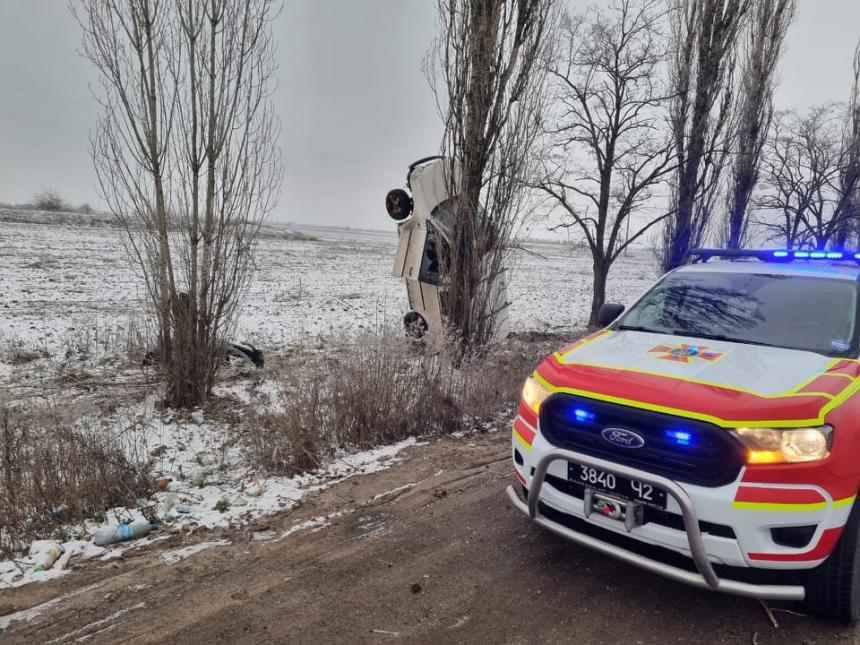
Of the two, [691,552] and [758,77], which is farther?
[758,77]

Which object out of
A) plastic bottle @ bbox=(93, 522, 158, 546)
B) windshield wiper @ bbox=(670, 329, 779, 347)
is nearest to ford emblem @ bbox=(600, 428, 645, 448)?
windshield wiper @ bbox=(670, 329, 779, 347)

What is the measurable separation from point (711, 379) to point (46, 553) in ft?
14.0

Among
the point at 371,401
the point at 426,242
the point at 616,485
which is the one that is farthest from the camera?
the point at 426,242

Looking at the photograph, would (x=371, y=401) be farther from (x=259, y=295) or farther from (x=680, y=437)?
(x=259, y=295)

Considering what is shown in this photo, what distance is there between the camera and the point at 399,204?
9.19 m

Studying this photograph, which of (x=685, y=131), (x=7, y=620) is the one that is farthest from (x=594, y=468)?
(x=685, y=131)

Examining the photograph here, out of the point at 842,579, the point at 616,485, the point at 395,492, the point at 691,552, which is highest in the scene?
the point at 616,485

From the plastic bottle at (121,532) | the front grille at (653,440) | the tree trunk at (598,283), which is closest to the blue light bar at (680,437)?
the front grille at (653,440)

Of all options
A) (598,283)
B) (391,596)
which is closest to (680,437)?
(391,596)

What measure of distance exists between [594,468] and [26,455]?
4.29 m

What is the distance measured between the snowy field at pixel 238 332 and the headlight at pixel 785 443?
115 inches

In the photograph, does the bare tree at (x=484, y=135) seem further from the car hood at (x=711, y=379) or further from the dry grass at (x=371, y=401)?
the car hood at (x=711, y=379)

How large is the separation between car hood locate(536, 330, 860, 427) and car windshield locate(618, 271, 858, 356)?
0.76ft

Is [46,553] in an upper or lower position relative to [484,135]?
lower
